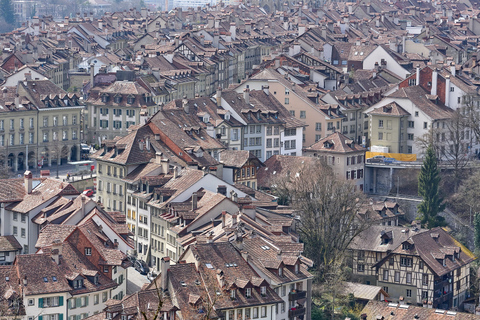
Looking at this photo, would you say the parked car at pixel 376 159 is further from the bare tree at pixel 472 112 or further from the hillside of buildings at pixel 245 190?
the bare tree at pixel 472 112

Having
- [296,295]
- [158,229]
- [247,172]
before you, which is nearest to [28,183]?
[158,229]

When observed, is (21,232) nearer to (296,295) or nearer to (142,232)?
(142,232)

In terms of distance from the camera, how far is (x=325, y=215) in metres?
109

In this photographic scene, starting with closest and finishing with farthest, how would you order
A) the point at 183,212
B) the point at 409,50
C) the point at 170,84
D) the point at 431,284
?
the point at 183,212
the point at 431,284
the point at 170,84
the point at 409,50

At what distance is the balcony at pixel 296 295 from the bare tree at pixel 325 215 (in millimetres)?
10422

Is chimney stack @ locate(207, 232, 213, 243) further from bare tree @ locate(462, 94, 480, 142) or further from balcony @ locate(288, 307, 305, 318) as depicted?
bare tree @ locate(462, 94, 480, 142)

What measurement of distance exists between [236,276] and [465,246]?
127 feet

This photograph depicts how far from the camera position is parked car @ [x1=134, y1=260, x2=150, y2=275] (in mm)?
101688

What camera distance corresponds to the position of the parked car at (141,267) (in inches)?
4003

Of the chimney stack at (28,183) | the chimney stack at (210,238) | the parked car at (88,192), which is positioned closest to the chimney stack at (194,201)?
the chimney stack at (210,238)

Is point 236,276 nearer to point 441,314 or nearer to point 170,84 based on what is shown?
point 441,314

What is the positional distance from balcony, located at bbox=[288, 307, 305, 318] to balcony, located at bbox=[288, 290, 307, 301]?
76 cm

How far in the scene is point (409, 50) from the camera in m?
189

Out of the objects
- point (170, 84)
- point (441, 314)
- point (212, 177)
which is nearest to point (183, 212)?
point (212, 177)
